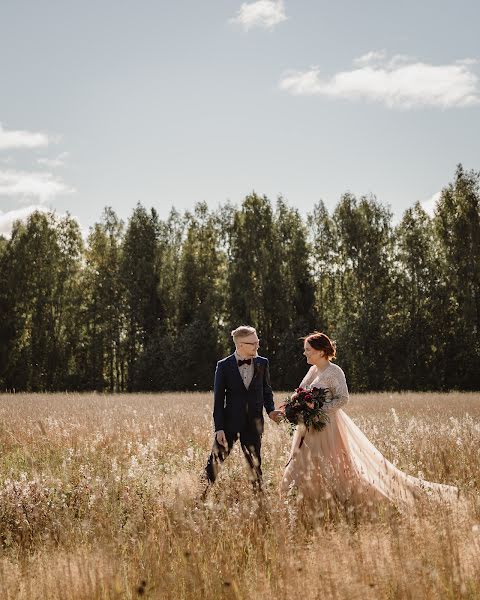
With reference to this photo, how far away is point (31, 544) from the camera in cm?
483

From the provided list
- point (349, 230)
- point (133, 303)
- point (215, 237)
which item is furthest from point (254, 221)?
point (133, 303)

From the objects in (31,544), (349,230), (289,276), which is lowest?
(31,544)

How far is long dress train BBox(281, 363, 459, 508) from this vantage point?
18.2 feet

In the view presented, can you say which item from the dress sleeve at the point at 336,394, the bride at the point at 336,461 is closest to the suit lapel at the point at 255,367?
the bride at the point at 336,461

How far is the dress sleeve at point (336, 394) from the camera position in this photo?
230 inches

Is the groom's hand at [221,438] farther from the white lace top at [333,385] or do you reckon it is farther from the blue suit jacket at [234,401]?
the white lace top at [333,385]

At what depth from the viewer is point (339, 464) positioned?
19.0 ft

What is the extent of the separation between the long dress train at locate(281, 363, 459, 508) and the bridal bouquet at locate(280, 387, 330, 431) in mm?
92

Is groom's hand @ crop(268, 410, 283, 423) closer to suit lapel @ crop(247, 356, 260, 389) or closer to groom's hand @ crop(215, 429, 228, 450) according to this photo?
suit lapel @ crop(247, 356, 260, 389)

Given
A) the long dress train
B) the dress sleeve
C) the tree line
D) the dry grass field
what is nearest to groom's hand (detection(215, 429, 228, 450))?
the dry grass field

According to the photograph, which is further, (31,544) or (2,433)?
(2,433)

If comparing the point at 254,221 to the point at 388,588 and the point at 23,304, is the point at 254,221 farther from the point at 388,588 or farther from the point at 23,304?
the point at 388,588

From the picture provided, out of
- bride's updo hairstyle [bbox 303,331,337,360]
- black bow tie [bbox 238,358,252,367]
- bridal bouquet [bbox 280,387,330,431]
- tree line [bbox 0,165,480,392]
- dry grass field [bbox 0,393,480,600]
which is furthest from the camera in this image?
tree line [bbox 0,165,480,392]

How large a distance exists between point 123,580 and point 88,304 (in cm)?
3751
